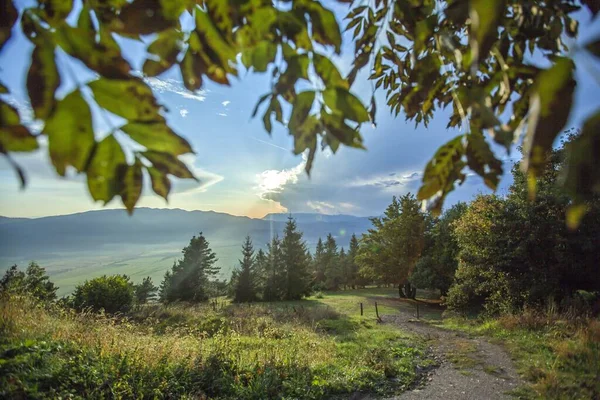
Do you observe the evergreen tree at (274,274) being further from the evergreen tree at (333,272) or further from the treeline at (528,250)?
the treeline at (528,250)

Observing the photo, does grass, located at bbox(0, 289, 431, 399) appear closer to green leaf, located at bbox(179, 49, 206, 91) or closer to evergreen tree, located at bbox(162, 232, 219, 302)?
green leaf, located at bbox(179, 49, 206, 91)

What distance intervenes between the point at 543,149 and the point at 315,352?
8460 mm

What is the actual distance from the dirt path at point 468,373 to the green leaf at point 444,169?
6.55 metres

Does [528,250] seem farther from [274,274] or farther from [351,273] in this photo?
[351,273]

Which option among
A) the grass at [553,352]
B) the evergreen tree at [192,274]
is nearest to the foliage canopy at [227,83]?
the grass at [553,352]

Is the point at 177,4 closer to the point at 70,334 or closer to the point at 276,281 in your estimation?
the point at 70,334

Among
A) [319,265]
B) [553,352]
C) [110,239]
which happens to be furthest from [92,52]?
[110,239]

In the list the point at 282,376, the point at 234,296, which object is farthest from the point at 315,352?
the point at 234,296

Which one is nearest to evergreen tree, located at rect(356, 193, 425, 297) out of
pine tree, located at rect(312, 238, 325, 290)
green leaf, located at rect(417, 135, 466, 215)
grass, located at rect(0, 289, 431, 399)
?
pine tree, located at rect(312, 238, 325, 290)

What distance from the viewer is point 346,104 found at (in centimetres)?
59

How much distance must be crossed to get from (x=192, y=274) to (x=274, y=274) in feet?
30.2

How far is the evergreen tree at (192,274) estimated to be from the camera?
2881cm

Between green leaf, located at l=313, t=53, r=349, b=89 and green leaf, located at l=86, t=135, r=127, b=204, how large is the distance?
0.43 meters

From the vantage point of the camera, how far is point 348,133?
62 centimetres
